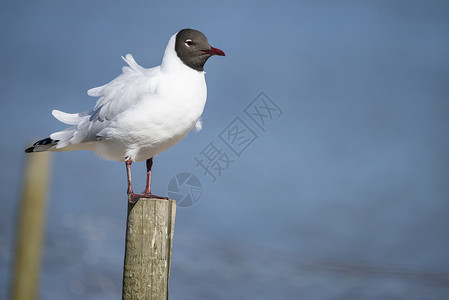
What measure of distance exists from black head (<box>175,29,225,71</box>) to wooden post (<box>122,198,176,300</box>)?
4.08 ft

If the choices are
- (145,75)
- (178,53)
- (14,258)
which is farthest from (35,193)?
(178,53)

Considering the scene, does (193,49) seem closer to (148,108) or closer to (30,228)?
(148,108)

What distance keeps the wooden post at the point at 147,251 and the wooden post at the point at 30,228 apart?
1.04 m

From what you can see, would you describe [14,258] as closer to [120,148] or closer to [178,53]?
[120,148]

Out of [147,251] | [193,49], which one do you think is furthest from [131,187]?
[193,49]

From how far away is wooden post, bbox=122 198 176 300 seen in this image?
3836 mm

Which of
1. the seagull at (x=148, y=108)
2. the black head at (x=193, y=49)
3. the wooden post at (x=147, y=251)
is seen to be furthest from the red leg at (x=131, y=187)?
the black head at (x=193, y=49)

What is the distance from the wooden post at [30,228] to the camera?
4406 mm

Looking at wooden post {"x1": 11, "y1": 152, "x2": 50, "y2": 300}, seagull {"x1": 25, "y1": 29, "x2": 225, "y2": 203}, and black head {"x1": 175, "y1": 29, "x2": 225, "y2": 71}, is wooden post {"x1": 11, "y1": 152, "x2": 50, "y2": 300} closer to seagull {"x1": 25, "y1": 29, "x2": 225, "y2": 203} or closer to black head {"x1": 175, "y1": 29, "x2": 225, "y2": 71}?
seagull {"x1": 25, "y1": 29, "x2": 225, "y2": 203}

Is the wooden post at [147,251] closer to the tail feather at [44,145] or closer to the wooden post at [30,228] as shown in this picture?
the wooden post at [30,228]

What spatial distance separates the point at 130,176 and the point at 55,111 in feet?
3.80

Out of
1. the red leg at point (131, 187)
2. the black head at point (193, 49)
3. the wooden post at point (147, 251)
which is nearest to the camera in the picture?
the wooden post at point (147, 251)

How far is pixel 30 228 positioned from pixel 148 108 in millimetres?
1557

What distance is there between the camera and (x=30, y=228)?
4.42m
